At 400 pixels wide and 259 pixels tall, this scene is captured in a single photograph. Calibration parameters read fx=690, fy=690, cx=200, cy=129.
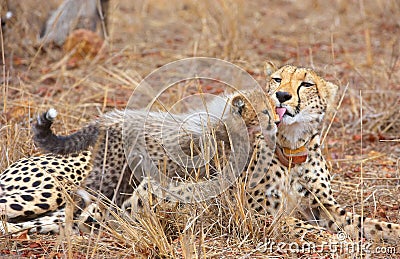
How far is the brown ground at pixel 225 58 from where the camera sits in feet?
10.6

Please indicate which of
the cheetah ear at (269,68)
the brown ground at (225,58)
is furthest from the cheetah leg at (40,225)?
the cheetah ear at (269,68)

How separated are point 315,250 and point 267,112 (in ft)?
2.48

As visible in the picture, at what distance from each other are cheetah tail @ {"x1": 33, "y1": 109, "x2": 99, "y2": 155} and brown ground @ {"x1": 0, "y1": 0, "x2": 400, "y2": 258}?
350mm

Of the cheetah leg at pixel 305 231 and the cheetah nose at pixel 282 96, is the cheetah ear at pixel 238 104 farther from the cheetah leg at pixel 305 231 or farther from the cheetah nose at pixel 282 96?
the cheetah leg at pixel 305 231

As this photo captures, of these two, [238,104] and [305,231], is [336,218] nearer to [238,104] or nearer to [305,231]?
[305,231]

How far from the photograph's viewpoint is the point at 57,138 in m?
3.75

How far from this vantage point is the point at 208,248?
309cm

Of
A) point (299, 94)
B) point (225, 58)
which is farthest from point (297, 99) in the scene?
point (225, 58)

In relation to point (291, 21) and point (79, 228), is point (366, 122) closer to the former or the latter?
point (79, 228)

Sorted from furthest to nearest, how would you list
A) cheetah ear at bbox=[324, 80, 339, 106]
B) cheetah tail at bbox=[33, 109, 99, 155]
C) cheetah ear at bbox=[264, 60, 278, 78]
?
cheetah ear at bbox=[264, 60, 278, 78] → cheetah ear at bbox=[324, 80, 339, 106] → cheetah tail at bbox=[33, 109, 99, 155]

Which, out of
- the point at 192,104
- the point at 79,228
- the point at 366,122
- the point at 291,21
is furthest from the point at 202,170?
the point at 291,21

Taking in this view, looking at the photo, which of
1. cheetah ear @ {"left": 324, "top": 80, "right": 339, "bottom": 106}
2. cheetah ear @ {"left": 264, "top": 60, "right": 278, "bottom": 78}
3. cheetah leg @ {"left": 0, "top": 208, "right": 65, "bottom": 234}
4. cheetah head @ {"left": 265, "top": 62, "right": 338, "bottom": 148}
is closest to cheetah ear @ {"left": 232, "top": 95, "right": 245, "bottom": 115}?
cheetah head @ {"left": 265, "top": 62, "right": 338, "bottom": 148}

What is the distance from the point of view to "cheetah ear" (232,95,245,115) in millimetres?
3641

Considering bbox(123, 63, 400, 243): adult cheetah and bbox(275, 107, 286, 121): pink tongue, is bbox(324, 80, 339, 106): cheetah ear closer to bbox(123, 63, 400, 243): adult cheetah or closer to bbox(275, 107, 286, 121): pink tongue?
bbox(123, 63, 400, 243): adult cheetah
